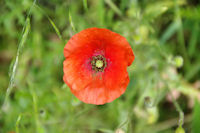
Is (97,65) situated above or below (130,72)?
below

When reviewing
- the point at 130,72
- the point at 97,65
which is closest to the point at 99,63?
the point at 97,65

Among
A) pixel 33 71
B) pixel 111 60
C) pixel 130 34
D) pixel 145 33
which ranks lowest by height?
pixel 111 60

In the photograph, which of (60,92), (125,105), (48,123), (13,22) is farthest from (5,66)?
(125,105)

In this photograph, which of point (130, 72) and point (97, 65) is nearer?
point (97, 65)

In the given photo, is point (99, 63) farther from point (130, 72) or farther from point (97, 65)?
point (130, 72)

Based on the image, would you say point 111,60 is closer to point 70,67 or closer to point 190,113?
point 70,67

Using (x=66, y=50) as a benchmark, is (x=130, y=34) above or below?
above

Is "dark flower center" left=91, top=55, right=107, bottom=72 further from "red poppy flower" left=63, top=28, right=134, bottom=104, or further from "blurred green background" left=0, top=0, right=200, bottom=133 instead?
"blurred green background" left=0, top=0, right=200, bottom=133
